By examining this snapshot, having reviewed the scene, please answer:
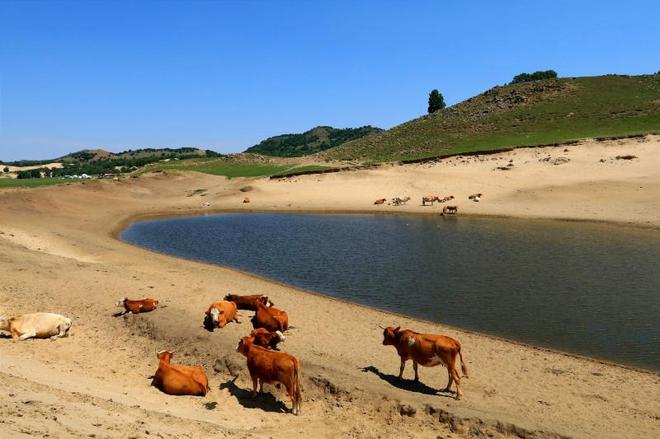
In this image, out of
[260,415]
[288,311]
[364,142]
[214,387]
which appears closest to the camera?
[260,415]

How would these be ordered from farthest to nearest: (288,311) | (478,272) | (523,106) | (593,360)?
(523,106) → (478,272) → (288,311) → (593,360)

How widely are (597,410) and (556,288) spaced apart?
33.8 feet

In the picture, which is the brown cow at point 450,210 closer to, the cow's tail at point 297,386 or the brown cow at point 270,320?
the brown cow at point 270,320

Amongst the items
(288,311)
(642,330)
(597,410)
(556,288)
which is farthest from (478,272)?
(597,410)

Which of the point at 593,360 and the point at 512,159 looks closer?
the point at 593,360

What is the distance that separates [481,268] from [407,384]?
13.4 m

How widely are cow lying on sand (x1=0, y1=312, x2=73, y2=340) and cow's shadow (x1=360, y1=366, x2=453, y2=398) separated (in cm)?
904

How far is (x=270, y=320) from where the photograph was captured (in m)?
15.4

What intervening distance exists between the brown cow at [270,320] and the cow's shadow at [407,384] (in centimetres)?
360

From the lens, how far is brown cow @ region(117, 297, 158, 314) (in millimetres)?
16406

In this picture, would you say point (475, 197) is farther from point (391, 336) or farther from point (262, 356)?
point (262, 356)

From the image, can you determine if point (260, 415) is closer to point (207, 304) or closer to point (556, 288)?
point (207, 304)

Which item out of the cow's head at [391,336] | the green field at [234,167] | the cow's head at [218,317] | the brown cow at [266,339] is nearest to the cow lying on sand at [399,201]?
the green field at [234,167]

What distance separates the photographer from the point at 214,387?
12148 mm
